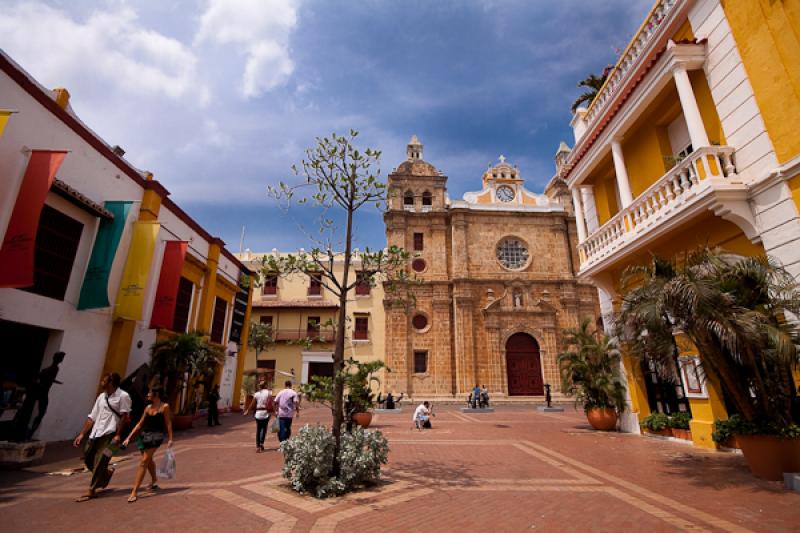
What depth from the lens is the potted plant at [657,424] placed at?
33.3 ft

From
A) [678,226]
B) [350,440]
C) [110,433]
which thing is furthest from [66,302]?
[678,226]

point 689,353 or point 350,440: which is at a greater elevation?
point 689,353

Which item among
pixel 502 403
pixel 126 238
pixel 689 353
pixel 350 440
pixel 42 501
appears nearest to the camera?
pixel 42 501

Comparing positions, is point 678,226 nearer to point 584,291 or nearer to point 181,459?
point 181,459

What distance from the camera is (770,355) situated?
18.8 ft

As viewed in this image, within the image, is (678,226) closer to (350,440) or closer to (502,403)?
(350,440)

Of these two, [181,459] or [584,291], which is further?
[584,291]

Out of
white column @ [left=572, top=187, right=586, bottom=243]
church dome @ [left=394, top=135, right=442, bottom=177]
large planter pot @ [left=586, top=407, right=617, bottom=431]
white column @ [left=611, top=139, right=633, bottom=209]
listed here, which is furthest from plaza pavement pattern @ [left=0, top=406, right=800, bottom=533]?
church dome @ [left=394, top=135, right=442, bottom=177]

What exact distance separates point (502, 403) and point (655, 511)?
21.0m

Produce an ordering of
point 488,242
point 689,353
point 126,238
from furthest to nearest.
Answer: point 488,242
point 126,238
point 689,353

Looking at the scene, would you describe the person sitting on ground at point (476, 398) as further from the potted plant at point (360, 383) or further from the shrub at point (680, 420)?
the potted plant at point (360, 383)

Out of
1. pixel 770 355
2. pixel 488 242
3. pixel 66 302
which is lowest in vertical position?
pixel 770 355

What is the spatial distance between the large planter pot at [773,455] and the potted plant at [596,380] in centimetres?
550

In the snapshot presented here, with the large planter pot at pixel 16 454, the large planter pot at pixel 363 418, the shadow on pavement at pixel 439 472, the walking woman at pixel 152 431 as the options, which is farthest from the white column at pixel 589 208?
the large planter pot at pixel 16 454
